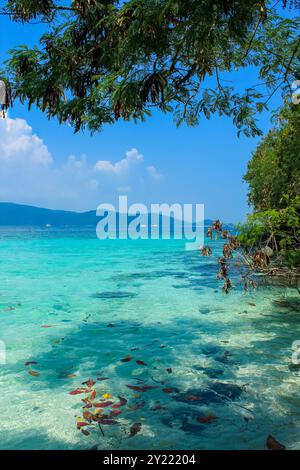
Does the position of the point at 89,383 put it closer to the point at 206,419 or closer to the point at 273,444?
the point at 206,419

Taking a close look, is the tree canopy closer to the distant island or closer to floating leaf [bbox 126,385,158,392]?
floating leaf [bbox 126,385,158,392]

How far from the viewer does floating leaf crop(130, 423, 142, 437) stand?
354 centimetres

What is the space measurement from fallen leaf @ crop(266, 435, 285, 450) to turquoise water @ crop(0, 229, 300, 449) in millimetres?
72

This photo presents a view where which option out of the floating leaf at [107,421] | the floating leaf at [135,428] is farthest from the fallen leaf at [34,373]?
the floating leaf at [135,428]

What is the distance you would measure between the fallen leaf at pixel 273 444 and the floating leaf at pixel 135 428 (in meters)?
1.23

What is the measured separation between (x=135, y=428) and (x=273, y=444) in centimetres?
131

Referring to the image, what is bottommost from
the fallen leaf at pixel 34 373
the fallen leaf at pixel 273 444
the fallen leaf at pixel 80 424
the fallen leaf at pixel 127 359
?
the fallen leaf at pixel 34 373

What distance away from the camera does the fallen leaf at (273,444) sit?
325 cm

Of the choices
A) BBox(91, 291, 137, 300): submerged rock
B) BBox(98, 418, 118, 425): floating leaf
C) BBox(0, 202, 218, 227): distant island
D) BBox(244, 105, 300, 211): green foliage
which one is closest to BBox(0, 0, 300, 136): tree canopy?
BBox(98, 418, 118, 425): floating leaf

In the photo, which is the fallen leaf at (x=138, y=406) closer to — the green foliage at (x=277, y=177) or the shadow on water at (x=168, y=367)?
the shadow on water at (x=168, y=367)

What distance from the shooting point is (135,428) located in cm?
363

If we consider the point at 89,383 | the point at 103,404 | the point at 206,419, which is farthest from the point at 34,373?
the point at 206,419

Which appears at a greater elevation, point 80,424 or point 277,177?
point 277,177

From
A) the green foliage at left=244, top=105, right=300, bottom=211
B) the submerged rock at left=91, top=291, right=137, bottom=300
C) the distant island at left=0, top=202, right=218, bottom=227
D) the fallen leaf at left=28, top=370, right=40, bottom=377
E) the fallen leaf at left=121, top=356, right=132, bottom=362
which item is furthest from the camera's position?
the distant island at left=0, top=202, right=218, bottom=227
